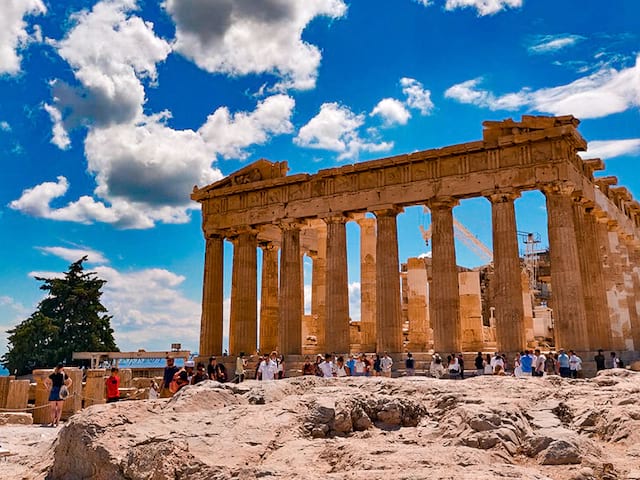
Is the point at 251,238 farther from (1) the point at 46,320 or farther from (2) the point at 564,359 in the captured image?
(1) the point at 46,320

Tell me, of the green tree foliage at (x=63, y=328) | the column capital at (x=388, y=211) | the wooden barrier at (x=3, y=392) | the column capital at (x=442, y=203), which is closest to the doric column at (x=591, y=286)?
the column capital at (x=442, y=203)

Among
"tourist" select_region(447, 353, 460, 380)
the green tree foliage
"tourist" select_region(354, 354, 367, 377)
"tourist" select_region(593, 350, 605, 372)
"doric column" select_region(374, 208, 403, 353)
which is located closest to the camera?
"tourist" select_region(354, 354, 367, 377)

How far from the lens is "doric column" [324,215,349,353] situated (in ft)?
94.3

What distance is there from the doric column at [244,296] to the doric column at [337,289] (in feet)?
16.1

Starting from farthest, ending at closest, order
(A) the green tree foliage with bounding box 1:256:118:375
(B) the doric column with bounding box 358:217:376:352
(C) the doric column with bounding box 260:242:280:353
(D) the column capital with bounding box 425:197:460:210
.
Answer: (A) the green tree foliage with bounding box 1:256:118:375 < (C) the doric column with bounding box 260:242:280:353 < (B) the doric column with bounding box 358:217:376:352 < (D) the column capital with bounding box 425:197:460:210

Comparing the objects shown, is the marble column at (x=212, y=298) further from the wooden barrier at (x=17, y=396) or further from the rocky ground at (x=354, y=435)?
the rocky ground at (x=354, y=435)

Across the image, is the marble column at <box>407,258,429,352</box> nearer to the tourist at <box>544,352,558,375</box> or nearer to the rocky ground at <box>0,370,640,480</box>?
the tourist at <box>544,352,558,375</box>

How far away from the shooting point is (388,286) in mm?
27781

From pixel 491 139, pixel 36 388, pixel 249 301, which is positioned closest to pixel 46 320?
pixel 249 301

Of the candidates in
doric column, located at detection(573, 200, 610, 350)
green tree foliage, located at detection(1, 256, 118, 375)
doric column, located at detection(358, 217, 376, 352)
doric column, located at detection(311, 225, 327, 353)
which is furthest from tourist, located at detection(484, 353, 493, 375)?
green tree foliage, located at detection(1, 256, 118, 375)

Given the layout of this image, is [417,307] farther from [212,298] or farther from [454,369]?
[454,369]

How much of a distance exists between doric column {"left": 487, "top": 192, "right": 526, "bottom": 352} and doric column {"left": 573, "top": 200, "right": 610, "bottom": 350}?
3.32m

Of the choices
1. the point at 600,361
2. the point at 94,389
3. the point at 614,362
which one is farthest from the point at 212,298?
the point at 614,362

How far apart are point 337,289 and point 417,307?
5.89 metres
